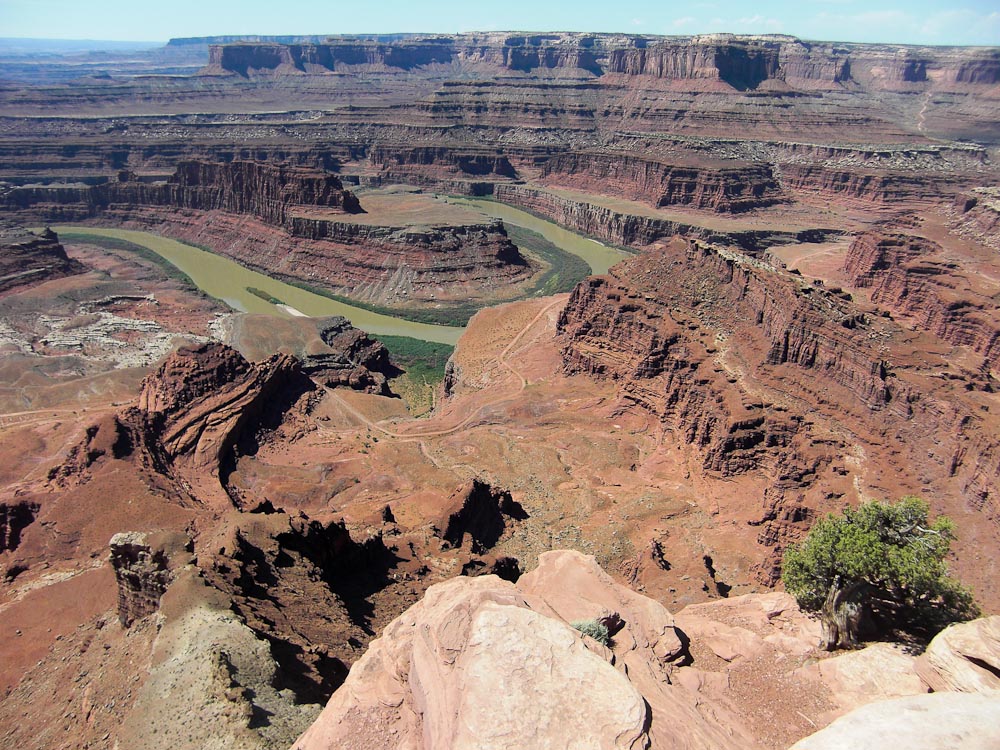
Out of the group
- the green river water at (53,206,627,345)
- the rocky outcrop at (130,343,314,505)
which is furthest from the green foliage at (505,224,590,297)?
the rocky outcrop at (130,343,314,505)

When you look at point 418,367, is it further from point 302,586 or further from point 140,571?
point 140,571

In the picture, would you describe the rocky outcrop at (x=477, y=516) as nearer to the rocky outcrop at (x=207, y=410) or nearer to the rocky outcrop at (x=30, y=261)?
the rocky outcrop at (x=207, y=410)

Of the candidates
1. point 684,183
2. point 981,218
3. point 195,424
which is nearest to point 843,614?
point 195,424

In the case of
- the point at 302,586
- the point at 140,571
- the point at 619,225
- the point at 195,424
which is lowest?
the point at 619,225

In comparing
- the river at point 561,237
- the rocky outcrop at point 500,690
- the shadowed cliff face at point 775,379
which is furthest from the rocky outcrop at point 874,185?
the rocky outcrop at point 500,690

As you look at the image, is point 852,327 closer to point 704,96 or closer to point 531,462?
point 531,462
